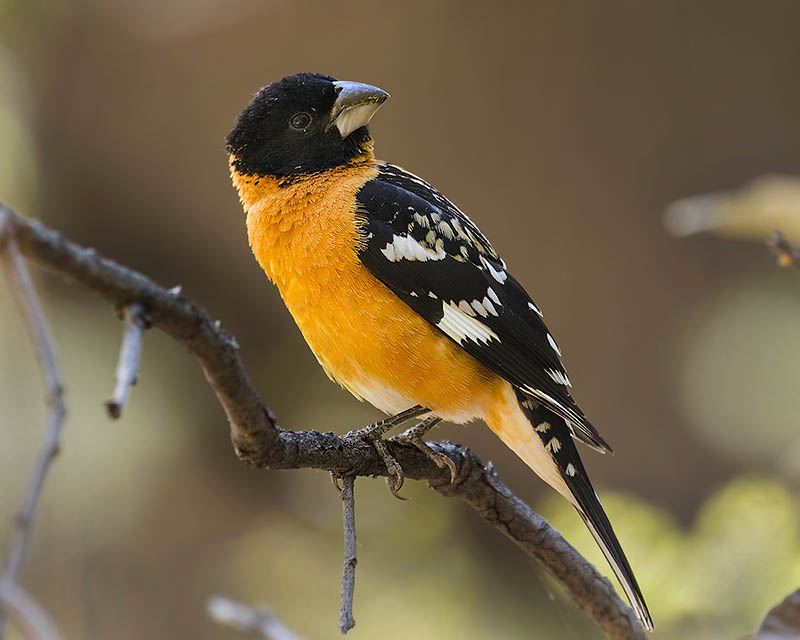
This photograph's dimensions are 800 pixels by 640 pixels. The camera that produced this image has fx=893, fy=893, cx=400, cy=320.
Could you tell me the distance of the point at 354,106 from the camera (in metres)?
3.21

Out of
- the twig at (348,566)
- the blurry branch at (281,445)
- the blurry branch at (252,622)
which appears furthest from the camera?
the twig at (348,566)

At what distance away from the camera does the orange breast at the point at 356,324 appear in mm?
2736

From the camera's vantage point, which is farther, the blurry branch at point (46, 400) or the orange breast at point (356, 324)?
the orange breast at point (356, 324)

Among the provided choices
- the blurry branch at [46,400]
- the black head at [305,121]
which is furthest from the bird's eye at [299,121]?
the blurry branch at [46,400]

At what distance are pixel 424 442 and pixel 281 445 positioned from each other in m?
0.83

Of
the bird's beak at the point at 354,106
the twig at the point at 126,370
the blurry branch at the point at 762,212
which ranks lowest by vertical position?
the bird's beak at the point at 354,106

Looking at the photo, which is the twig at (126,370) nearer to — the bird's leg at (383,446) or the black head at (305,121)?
the bird's leg at (383,446)

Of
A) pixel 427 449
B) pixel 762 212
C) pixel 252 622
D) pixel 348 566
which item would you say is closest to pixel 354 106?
pixel 427 449

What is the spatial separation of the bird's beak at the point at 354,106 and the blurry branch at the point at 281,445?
4.03ft

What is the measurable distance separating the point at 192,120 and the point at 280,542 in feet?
9.24

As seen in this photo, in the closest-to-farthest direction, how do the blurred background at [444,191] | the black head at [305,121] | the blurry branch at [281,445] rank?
the blurry branch at [281,445]
the black head at [305,121]
the blurred background at [444,191]

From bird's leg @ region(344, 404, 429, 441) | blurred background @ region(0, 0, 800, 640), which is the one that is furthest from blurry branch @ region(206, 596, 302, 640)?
blurred background @ region(0, 0, 800, 640)

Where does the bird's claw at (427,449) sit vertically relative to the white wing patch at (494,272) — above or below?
below

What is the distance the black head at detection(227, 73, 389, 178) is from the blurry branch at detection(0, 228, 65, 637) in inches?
94.3
